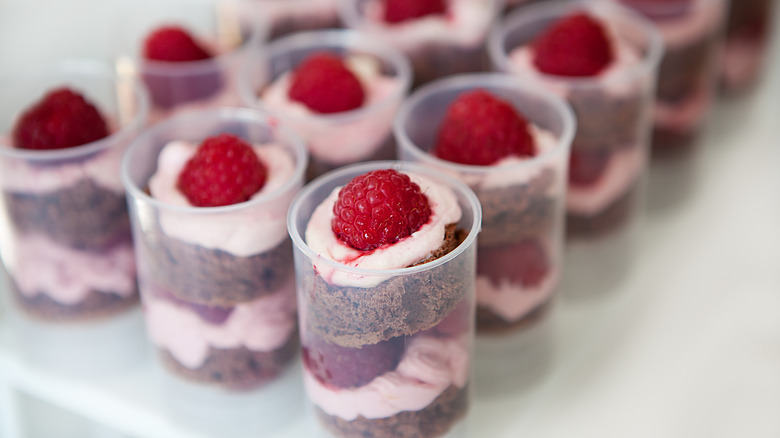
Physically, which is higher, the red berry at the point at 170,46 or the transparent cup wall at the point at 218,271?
the red berry at the point at 170,46

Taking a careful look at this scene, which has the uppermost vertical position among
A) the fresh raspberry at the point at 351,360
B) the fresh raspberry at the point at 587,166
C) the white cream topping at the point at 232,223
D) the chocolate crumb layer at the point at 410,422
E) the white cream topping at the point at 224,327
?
the white cream topping at the point at 232,223

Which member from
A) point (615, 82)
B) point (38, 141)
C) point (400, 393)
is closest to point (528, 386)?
point (400, 393)

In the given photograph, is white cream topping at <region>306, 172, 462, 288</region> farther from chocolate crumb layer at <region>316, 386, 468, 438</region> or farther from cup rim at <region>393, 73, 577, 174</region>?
chocolate crumb layer at <region>316, 386, 468, 438</region>

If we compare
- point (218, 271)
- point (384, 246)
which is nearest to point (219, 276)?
point (218, 271)

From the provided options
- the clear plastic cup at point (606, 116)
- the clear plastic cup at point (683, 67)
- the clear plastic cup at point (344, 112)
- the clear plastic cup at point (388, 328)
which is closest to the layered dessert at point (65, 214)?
the clear plastic cup at point (344, 112)

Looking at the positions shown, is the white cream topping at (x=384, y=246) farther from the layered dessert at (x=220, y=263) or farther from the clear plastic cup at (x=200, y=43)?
the clear plastic cup at (x=200, y=43)

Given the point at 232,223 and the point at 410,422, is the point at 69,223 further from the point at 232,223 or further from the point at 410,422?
the point at 410,422

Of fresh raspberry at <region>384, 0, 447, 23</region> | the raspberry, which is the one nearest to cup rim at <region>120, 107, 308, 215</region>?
the raspberry
